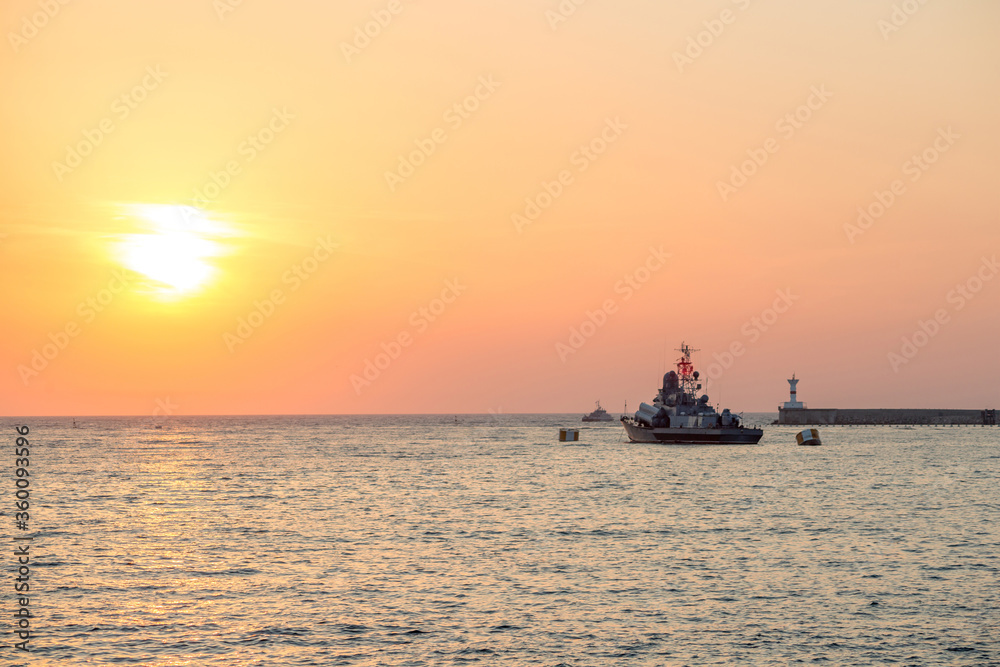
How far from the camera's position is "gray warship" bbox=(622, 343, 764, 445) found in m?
128

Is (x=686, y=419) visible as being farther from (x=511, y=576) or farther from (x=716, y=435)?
(x=511, y=576)

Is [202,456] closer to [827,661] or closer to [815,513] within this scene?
[815,513]

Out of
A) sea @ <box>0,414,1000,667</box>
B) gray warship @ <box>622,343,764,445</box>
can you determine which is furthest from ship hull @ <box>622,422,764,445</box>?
sea @ <box>0,414,1000,667</box>

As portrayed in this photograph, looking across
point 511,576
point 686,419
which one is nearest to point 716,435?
point 686,419

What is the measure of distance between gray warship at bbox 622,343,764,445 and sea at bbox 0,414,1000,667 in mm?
55093

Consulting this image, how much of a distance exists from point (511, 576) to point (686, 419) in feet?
335

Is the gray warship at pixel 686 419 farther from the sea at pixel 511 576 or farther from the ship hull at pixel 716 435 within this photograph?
the sea at pixel 511 576

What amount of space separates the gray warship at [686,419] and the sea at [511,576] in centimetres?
5509

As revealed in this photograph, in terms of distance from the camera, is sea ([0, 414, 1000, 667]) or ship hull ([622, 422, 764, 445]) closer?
sea ([0, 414, 1000, 667])

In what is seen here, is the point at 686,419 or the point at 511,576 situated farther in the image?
the point at 686,419

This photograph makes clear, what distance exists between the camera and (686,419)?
13212 cm

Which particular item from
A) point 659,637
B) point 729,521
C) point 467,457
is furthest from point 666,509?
point 467,457

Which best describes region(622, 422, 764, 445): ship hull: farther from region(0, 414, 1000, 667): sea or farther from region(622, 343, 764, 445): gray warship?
region(0, 414, 1000, 667): sea

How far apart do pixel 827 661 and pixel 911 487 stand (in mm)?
54178
